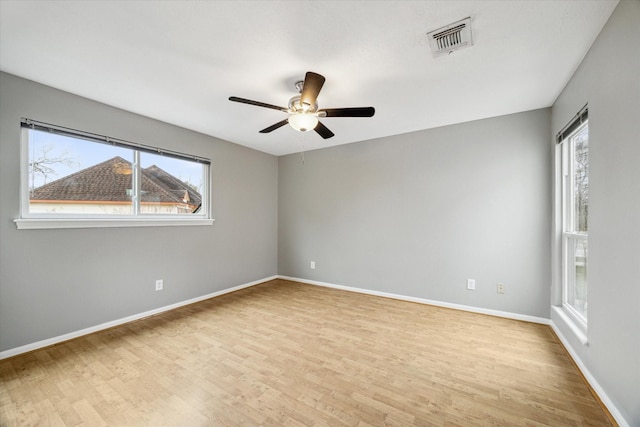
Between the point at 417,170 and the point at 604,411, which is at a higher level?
the point at 417,170

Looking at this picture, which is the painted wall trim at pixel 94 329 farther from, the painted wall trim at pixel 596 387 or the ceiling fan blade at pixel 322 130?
the painted wall trim at pixel 596 387

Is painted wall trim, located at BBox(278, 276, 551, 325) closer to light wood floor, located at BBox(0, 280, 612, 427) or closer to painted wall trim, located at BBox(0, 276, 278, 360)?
light wood floor, located at BBox(0, 280, 612, 427)

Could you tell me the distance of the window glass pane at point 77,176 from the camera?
7.72 feet

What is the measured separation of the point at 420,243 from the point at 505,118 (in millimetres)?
1829

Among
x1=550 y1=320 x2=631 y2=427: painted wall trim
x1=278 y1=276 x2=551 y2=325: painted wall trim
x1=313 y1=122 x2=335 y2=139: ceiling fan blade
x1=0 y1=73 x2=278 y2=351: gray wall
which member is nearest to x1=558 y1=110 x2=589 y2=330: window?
x1=550 y1=320 x2=631 y2=427: painted wall trim

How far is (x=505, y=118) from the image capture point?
3.00 metres

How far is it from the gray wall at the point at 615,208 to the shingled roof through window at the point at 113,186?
166 inches

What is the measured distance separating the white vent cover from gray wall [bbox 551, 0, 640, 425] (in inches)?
30.1

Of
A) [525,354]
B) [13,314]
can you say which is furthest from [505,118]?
[13,314]

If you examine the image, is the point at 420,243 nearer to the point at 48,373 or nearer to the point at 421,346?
the point at 421,346

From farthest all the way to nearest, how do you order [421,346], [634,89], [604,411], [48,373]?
[421,346] → [48,373] → [604,411] → [634,89]

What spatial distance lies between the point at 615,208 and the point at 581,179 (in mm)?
941

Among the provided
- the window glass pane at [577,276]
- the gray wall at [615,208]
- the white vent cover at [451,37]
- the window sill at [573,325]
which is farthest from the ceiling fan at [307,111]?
the window sill at [573,325]

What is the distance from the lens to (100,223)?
2664 millimetres
